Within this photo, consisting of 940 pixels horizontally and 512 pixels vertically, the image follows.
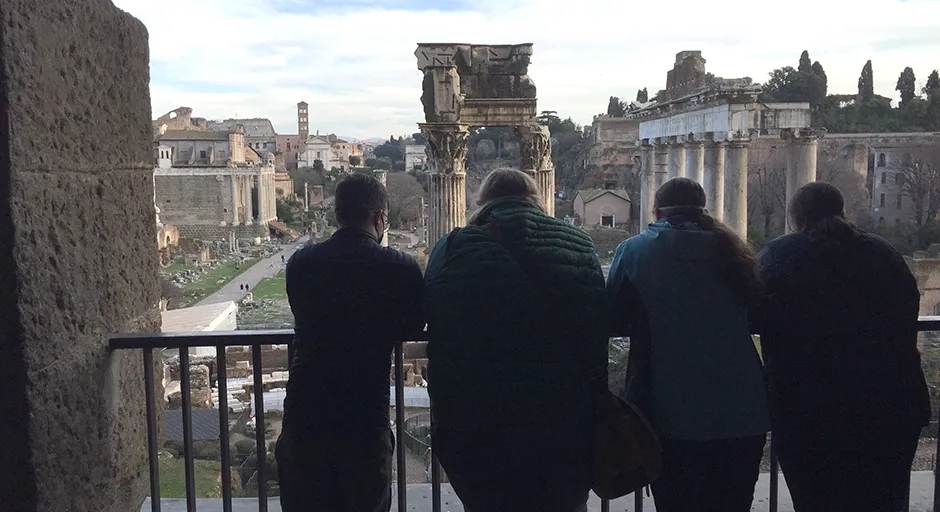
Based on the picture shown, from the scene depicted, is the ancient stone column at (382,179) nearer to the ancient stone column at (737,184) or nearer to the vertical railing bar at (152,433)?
the vertical railing bar at (152,433)

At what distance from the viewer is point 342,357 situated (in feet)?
8.24

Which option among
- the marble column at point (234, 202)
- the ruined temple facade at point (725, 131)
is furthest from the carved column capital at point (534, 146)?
the marble column at point (234, 202)

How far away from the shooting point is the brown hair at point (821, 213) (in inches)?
105

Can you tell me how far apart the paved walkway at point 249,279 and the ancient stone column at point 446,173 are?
1658cm

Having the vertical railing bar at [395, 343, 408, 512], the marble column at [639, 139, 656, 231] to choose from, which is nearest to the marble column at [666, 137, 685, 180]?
the marble column at [639, 139, 656, 231]

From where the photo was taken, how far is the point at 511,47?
39.9 feet

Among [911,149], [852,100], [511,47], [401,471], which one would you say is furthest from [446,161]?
[852,100]

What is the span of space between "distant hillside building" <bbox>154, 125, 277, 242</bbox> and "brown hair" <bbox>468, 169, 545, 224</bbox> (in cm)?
5722

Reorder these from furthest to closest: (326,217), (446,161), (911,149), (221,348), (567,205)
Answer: (567,205) < (326,217) < (911,149) < (446,161) < (221,348)

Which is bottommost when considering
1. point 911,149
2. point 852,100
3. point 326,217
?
point 326,217

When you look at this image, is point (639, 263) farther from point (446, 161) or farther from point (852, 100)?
point (852, 100)

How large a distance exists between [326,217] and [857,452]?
4686 centimetres

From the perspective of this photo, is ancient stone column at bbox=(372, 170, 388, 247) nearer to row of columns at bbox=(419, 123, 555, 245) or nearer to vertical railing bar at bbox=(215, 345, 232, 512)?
vertical railing bar at bbox=(215, 345, 232, 512)

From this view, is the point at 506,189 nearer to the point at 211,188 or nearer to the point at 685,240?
the point at 685,240
